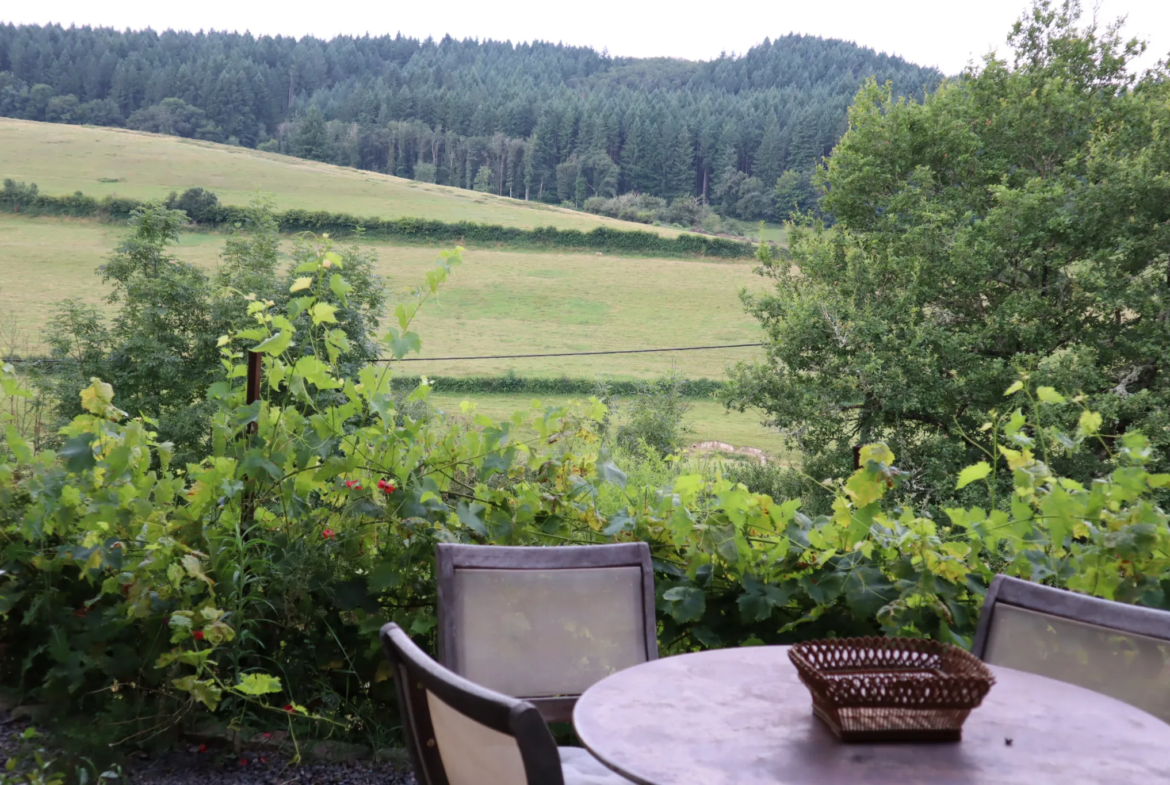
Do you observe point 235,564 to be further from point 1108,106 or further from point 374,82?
point 374,82

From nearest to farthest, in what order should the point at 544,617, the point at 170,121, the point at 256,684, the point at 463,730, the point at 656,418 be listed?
the point at 463,730, the point at 544,617, the point at 256,684, the point at 656,418, the point at 170,121

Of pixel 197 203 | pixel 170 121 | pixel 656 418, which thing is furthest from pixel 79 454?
pixel 170 121

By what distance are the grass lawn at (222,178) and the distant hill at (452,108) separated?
380cm

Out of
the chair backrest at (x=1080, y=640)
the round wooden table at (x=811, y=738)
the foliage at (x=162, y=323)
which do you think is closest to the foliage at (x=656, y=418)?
the foliage at (x=162, y=323)

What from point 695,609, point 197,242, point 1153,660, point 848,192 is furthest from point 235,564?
point 197,242

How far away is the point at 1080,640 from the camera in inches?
58.1

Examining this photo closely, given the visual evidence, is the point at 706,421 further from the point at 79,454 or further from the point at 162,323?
the point at 79,454

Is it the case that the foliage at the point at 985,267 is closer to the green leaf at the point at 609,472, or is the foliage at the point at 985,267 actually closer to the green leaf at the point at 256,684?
the green leaf at the point at 609,472

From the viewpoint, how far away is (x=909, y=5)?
149 ft

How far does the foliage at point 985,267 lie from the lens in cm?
1352

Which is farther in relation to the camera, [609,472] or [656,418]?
[656,418]

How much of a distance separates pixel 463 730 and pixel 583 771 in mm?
638

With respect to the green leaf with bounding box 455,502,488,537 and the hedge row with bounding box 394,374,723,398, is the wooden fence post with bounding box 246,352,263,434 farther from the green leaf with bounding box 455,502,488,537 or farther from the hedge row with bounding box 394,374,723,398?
the hedge row with bounding box 394,374,723,398

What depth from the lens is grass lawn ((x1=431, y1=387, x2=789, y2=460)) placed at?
97.3 ft
